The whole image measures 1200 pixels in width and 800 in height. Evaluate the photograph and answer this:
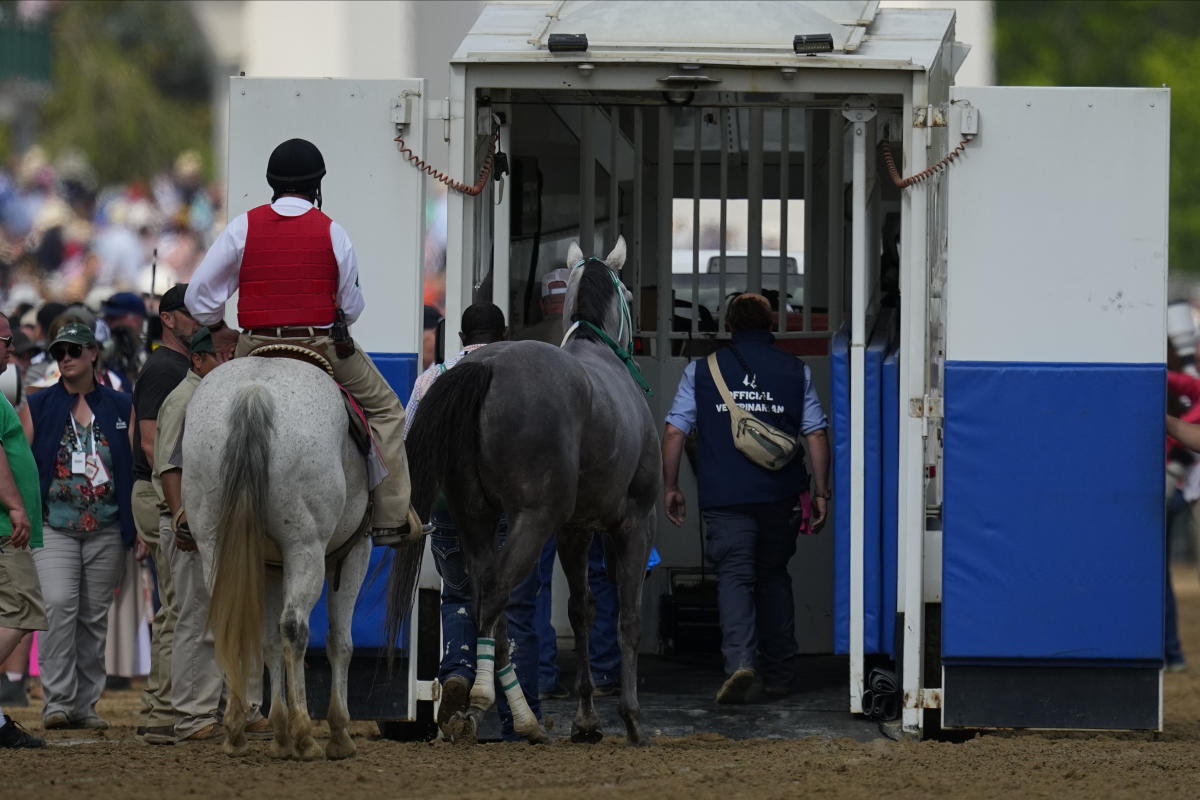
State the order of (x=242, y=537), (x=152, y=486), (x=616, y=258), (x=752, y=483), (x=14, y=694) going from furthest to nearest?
1. (x=14, y=694)
2. (x=752, y=483)
3. (x=152, y=486)
4. (x=616, y=258)
5. (x=242, y=537)

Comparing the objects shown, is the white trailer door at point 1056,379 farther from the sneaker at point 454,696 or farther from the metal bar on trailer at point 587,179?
the metal bar on trailer at point 587,179

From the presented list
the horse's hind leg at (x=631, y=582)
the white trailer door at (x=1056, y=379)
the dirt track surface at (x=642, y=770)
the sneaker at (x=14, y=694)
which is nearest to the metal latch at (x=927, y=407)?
the white trailer door at (x=1056, y=379)

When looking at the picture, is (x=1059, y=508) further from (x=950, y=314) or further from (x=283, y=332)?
(x=283, y=332)

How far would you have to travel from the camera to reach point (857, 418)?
830cm

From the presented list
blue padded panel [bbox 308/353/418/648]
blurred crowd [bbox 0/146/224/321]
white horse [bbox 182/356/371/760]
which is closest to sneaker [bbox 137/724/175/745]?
blue padded panel [bbox 308/353/418/648]

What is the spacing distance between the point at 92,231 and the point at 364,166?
17980mm

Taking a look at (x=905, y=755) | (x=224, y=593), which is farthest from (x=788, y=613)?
(x=224, y=593)

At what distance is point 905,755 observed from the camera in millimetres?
7227

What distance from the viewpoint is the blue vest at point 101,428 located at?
352 inches

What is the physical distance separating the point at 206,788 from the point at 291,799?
320mm

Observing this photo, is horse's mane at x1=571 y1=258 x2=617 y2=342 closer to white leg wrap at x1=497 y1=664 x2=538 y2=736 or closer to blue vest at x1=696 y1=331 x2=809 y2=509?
blue vest at x1=696 y1=331 x2=809 y2=509

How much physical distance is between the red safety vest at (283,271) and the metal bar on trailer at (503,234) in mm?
1684

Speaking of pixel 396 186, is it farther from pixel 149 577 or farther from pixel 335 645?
pixel 149 577

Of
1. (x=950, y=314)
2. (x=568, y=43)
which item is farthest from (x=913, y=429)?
(x=568, y=43)
